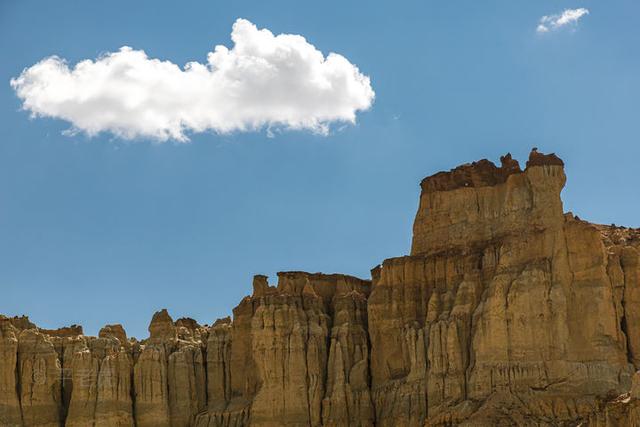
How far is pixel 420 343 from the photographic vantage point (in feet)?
357

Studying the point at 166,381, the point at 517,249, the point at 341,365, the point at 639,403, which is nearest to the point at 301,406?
the point at 341,365

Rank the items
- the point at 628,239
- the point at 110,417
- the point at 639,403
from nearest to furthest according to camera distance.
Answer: the point at 639,403 → the point at 628,239 → the point at 110,417

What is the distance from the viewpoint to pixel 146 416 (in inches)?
4648

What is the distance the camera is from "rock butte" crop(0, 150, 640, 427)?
101 meters

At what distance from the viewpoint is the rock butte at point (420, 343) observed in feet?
332

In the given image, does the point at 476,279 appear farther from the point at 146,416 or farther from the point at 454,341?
the point at 146,416

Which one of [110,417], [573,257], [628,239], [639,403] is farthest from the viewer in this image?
[110,417]

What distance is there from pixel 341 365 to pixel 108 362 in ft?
54.5

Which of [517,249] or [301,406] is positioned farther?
[301,406]

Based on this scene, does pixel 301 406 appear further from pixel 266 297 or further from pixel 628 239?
pixel 628 239

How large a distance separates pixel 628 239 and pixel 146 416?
34829 millimetres

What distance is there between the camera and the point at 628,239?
357 feet

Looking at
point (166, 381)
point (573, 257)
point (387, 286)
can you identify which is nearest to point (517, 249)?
point (573, 257)

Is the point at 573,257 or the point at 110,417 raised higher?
the point at 573,257
